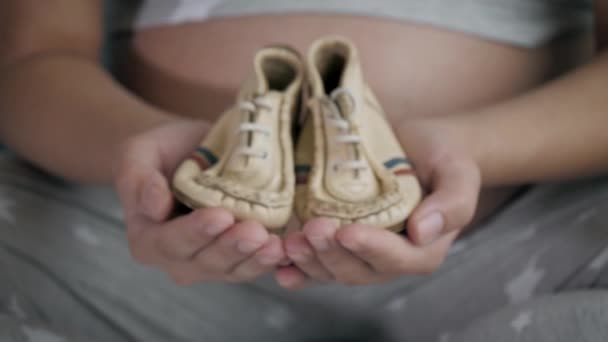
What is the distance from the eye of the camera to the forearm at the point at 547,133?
0.65 m

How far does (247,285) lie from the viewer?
0.72 m

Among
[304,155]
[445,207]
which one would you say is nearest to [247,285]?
[304,155]

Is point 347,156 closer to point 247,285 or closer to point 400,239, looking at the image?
point 400,239

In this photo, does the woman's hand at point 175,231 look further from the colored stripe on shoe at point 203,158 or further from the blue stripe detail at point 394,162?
the blue stripe detail at point 394,162

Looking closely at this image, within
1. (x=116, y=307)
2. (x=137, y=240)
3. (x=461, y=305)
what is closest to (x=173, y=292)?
(x=116, y=307)

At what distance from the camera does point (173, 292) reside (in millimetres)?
717

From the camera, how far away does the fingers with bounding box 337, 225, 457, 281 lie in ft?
1.48

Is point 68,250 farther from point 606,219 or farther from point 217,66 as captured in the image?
point 606,219

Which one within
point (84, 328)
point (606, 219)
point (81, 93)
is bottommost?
point (84, 328)

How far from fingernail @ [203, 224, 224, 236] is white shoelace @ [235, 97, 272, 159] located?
0.34 feet

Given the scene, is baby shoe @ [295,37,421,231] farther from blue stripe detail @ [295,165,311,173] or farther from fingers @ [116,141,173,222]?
fingers @ [116,141,173,222]

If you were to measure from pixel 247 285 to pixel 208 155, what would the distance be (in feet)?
0.68

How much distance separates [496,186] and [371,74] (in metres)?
0.19

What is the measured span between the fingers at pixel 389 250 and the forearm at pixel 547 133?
14cm
